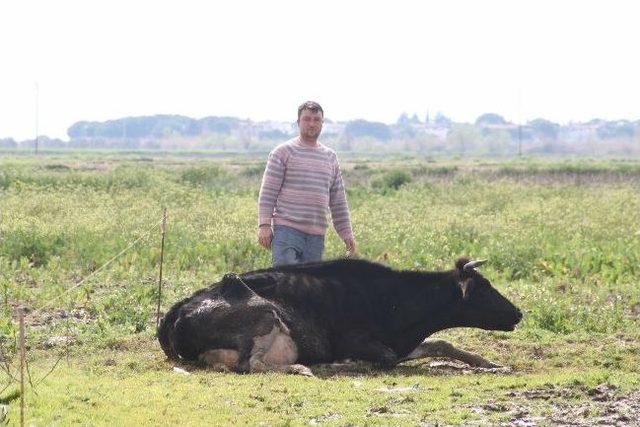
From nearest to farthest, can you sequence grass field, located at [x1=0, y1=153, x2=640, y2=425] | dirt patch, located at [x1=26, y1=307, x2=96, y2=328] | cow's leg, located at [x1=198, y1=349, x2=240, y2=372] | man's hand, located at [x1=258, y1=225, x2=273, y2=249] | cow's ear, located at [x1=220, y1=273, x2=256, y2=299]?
grass field, located at [x1=0, y1=153, x2=640, y2=425], cow's leg, located at [x1=198, y1=349, x2=240, y2=372], cow's ear, located at [x1=220, y1=273, x2=256, y2=299], man's hand, located at [x1=258, y1=225, x2=273, y2=249], dirt patch, located at [x1=26, y1=307, x2=96, y2=328]

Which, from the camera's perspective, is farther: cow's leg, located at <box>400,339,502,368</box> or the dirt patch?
the dirt patch

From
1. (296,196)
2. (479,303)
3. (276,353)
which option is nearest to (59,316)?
(296,196)

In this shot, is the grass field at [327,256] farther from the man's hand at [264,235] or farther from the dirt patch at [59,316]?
the man's hand at [264,235]

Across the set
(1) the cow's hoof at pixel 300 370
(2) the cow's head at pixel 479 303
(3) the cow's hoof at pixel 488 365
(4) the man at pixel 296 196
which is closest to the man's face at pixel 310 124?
(4) the man at pixel 296 196

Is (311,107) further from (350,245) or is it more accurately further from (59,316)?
(59,316)

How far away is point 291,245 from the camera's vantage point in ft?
37.4

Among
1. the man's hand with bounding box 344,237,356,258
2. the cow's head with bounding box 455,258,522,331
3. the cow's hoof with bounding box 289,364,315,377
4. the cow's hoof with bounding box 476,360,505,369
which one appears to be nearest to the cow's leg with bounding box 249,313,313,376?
the cow's hoof with bounding box 289,364,315,377

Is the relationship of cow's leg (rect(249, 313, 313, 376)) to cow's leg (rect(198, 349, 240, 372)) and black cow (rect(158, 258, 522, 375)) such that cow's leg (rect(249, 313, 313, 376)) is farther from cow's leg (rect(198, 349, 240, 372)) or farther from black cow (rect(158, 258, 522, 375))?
cow's leg (rect(198, 349, 240, 372))

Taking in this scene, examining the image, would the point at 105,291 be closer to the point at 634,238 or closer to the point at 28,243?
the point at 28,243

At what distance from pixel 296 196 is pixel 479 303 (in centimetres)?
200

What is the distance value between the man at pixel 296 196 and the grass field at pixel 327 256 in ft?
4.99

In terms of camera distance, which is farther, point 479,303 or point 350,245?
point 350,245

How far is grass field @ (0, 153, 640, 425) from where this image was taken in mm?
8156

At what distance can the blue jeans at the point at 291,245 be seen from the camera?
1138 cm
